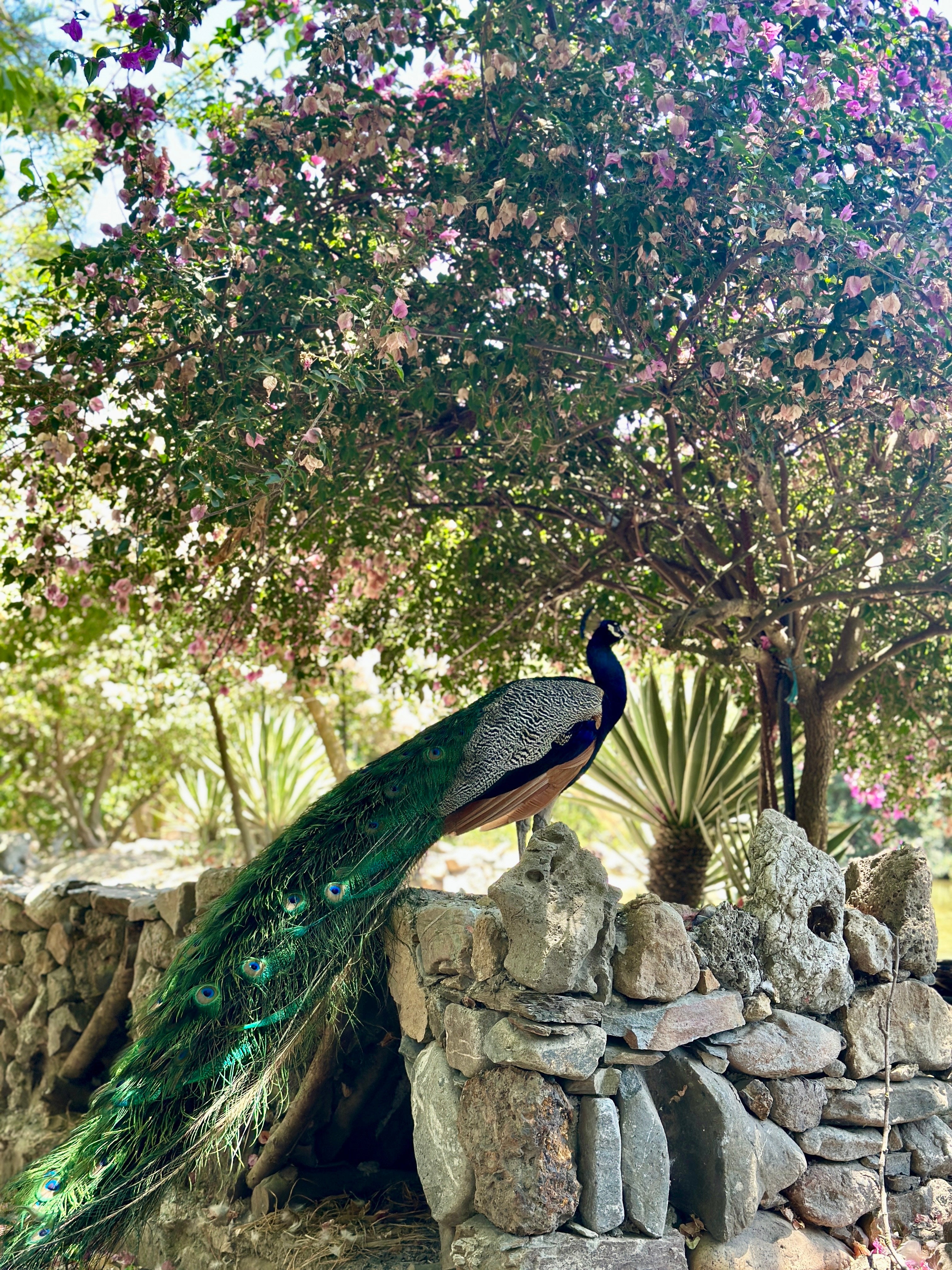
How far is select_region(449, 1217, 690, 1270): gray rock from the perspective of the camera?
292 centimetres

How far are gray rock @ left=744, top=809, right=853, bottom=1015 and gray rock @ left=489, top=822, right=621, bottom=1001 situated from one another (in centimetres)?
60

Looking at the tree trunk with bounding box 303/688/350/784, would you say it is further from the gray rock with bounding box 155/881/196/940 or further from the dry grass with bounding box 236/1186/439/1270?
the dry grass with bounding box 236/1186/439/1270

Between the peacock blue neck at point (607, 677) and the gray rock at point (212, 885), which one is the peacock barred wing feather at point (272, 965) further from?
the gray rock at point (212, 885)

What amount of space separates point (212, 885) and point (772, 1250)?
2430 millimetres

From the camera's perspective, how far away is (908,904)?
382 cm

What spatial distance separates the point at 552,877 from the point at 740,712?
4.30 meters

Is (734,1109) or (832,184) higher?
(832,184)

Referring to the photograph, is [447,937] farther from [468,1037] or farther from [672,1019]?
[672,1019]

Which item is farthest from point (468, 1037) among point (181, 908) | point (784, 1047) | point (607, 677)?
point (607, 677)

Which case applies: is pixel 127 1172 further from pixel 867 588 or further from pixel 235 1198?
pixel 867 588

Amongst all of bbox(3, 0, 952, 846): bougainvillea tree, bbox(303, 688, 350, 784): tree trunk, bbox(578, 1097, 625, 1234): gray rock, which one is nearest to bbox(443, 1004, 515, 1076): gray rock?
bbox(578, 1097, 625, 1234): gray rock

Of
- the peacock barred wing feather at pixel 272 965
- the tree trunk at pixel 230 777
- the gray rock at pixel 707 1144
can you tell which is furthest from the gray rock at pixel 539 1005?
the tree trunk at pixel 230 777

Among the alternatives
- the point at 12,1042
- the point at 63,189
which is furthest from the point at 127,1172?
the point at 63,189

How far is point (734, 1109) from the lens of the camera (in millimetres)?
3242
